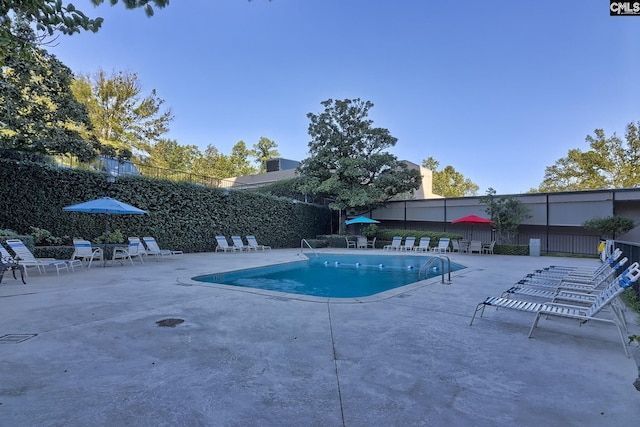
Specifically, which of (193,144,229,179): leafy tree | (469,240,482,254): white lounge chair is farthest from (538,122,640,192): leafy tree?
(193,144,229,179): leafy tree

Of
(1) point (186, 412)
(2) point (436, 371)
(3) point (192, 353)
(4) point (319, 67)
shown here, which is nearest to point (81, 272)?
(3) point (192, 353)

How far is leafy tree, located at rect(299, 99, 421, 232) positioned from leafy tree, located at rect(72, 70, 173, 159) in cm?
1189

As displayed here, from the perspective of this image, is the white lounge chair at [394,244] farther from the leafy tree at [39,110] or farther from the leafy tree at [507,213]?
the leafy tree at [39,110]

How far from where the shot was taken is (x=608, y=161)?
25.6 meters

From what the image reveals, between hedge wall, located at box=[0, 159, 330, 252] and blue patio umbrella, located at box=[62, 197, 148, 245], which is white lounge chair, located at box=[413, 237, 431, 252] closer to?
hedge wall, located at box=[0, 159, 330, 252]

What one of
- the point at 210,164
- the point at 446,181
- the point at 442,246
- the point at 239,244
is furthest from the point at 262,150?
the point at 442,246

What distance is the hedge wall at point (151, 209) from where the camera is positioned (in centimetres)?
1004

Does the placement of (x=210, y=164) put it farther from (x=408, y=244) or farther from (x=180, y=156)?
(x=408, y=244)

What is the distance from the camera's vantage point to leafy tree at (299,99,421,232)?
66.9ft

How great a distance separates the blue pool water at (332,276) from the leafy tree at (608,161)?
20.9 metres

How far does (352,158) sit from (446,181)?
31.8 m

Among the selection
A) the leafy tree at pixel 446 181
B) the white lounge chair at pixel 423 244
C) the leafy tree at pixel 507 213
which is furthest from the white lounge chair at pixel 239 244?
the leafy tree at pixel 446 181

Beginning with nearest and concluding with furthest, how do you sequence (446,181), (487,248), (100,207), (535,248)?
(100,207) → (535,248) → (487,248) → (446,181)

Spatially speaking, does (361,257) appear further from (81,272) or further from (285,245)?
(81,272)
